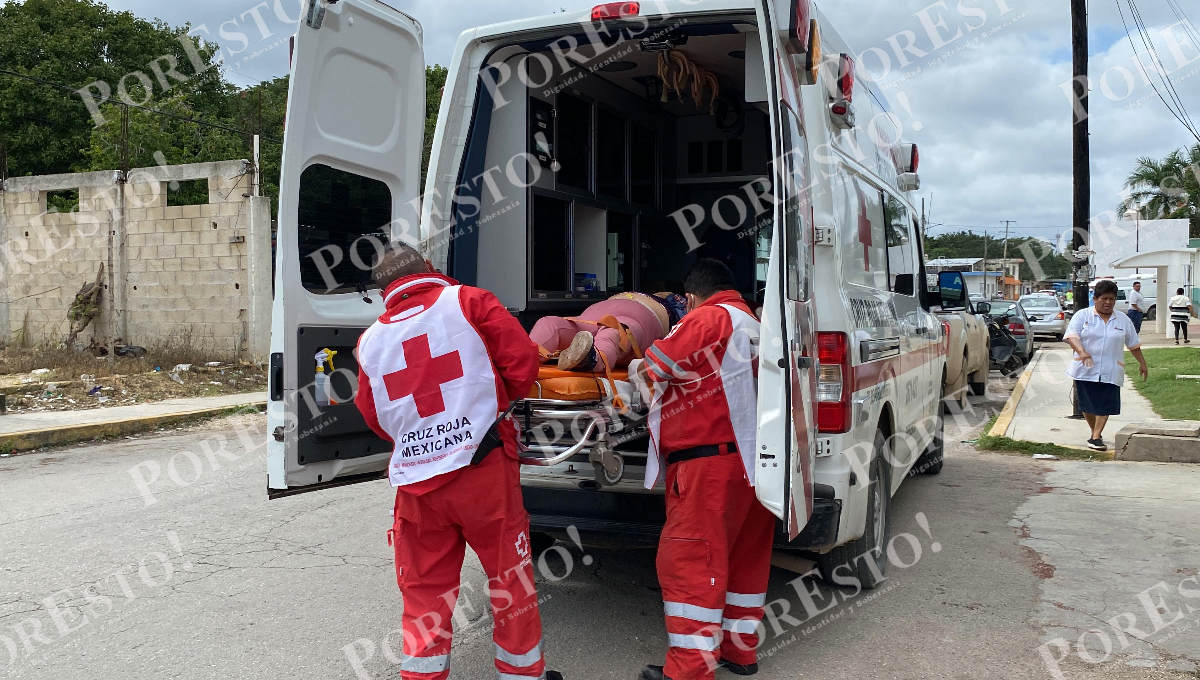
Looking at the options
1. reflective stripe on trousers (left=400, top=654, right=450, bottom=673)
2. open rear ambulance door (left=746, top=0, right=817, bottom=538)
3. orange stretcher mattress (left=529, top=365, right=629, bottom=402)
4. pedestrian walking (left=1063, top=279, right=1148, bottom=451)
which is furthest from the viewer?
pedestrian walking (left=1063, top=279, right=1148, bottom=451)

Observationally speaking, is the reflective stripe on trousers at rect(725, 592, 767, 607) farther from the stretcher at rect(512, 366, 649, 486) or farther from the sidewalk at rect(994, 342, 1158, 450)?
the sidewalk at rect(994, 342, 1158, 450)

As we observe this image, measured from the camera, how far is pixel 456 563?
3.40 meters

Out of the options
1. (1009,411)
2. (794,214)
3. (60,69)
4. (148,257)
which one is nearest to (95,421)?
(148,257)

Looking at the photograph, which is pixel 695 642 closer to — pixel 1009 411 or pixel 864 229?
pixel 864 229

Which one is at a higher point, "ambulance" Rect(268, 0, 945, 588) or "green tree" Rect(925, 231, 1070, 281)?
"green tree" Rect(925, 231, 1070, 281)

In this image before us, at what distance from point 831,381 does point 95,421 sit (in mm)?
9307

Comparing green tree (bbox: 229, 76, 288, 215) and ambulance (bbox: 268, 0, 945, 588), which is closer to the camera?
ambulance (bbox: 268, 0, 945, 588)

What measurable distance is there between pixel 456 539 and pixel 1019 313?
18.7m

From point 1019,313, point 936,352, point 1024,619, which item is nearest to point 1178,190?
point 1019,313

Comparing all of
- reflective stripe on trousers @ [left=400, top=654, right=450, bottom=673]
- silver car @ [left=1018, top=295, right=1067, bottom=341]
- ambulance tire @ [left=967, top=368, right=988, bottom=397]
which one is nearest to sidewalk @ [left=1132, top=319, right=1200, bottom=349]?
silver car @ [left=1018, top=295, right=1067, bottom=341]

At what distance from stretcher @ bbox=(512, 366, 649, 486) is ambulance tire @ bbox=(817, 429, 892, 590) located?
1153 millimetres

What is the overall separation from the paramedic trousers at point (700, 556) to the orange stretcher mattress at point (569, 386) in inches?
20.7

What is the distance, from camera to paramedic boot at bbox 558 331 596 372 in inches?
162

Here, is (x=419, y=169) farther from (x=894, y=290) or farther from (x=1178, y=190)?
(x=1178, y=190)
